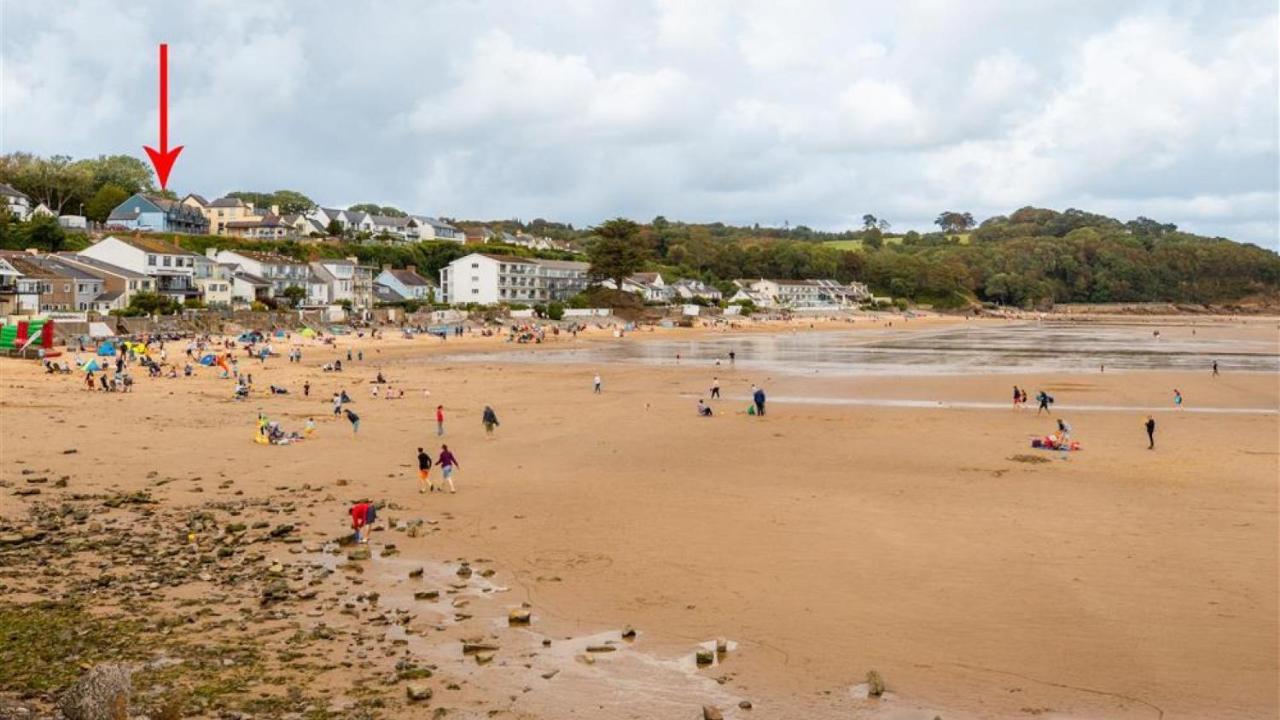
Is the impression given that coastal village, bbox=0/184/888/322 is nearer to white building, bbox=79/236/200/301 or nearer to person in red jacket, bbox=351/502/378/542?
white building, bbox=79/236/200/301

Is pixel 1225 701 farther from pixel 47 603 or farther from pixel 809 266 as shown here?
pixel 809 266

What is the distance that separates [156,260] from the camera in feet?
243

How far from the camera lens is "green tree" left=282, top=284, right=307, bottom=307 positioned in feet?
273

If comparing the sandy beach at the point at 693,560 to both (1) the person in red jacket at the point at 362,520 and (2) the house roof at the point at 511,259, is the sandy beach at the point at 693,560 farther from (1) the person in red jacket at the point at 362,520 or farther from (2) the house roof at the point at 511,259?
(2) the house roof at the point at 511,259

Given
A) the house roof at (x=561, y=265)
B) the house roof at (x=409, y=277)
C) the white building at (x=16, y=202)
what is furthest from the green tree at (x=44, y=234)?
the house roof at (x=561, y=265)

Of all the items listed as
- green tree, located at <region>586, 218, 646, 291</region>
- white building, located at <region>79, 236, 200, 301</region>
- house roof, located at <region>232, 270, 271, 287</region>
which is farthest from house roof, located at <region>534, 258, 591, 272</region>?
white building, located at <region>79, 236, 200, 301</region>

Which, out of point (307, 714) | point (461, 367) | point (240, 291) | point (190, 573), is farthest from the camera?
point (240, 291)

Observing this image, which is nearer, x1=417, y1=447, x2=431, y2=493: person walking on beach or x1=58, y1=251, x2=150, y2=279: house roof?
x1=417, y1=447, x2=431, y2=493: person walking on beach

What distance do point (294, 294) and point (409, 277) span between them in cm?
2255

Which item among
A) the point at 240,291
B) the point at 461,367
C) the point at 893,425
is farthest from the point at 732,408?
the point at 240,291

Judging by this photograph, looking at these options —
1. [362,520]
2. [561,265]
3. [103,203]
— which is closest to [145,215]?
[103,203]

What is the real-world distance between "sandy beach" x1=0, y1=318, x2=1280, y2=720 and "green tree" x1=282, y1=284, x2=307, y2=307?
180 feet

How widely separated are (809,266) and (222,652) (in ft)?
515

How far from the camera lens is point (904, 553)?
1486 centimetres
